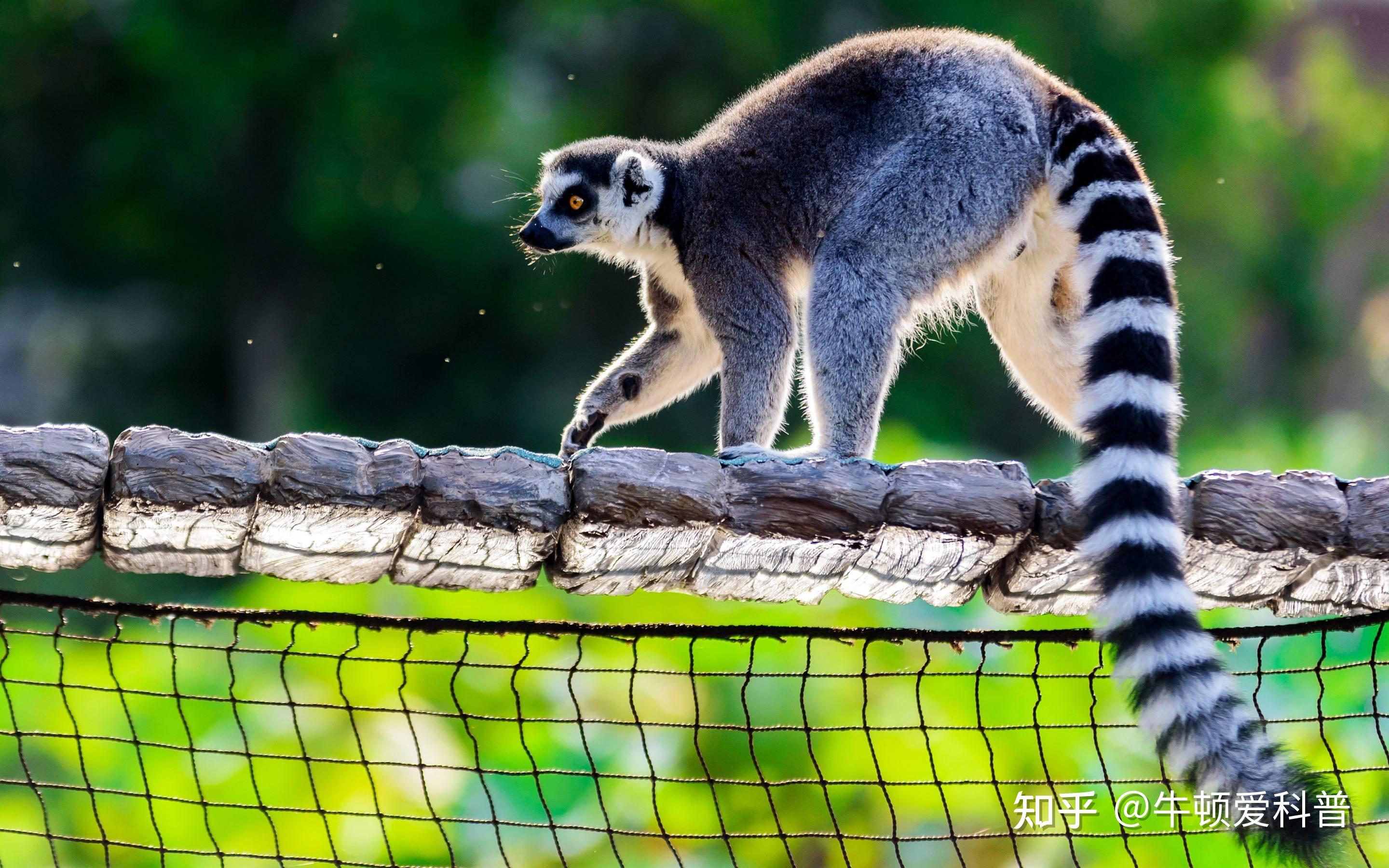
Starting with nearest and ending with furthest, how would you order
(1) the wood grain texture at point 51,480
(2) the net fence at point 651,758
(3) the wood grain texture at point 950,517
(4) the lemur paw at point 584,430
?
(1) the wood grain texture at point 51,480
(3) the wood grain texture at point 950,517
(4) the lemur paw at point 584,430
(2) the net fence at point 651,758

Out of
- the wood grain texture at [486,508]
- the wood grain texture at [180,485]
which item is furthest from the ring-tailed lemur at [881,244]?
the wood grain texture at [180,485]

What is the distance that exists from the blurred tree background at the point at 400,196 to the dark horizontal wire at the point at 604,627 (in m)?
10.6

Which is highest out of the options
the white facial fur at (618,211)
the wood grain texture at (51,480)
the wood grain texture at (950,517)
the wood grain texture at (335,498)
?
the white facial fur at (618,211)

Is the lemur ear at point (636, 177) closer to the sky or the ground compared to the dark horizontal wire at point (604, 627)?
closer to the sky

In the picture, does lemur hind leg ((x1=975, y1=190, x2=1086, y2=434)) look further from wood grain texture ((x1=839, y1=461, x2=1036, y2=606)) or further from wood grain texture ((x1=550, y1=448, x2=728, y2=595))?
wood grain texture ((x1=550, y1=448, x2=728, y2=595))

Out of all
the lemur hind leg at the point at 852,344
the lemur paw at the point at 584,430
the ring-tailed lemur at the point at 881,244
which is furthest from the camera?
the lemur paw at the point at 584,430

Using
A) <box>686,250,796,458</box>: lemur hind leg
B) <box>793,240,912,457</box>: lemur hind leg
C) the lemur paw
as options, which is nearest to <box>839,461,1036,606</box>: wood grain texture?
<box>793,240,912,457</box>: lemur hind leg

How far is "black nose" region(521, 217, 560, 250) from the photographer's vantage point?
4.14 m

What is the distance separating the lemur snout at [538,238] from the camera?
4141 millimetres

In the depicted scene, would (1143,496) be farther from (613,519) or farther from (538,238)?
(538,238)

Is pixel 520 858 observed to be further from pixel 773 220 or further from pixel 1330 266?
pixel 1330 266

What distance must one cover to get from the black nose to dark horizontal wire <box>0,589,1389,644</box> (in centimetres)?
158

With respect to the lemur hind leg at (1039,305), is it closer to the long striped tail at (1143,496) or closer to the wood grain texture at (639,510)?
the long striped tail at (1143,496)

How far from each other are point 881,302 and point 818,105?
0.78m
